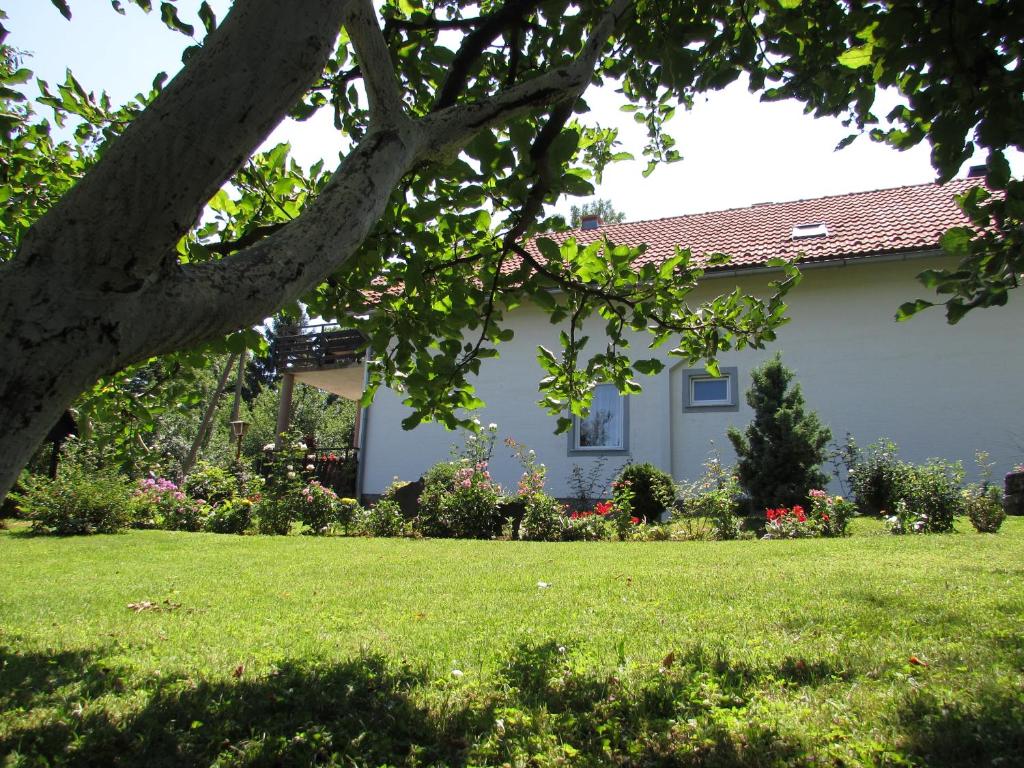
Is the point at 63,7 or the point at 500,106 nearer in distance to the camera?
the point at 500,106

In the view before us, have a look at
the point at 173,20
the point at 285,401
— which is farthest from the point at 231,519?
the point at 285,401

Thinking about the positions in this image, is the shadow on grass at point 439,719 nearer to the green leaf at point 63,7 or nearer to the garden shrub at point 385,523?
the green leaf at point 63,7

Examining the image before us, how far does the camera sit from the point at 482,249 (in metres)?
4.13

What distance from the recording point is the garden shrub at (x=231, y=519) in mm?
10578

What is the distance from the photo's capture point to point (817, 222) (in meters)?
14.0

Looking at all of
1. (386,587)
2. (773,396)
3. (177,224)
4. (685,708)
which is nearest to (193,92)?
(177,224)

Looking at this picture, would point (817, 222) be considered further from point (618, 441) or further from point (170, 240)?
point (170, 240)

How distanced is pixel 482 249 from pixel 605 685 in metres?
2.59

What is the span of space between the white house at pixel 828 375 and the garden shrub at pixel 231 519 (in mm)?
4128

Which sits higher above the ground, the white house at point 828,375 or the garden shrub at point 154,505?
the white house at point 828,375

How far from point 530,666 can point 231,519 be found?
29.1ft

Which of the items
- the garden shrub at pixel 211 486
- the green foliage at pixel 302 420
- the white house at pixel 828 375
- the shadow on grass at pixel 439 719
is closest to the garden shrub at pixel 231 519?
the garden shrub at pixel 211 486

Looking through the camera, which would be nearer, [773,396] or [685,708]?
[685,708]

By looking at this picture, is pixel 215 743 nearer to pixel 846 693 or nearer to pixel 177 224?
pixel 177 224
